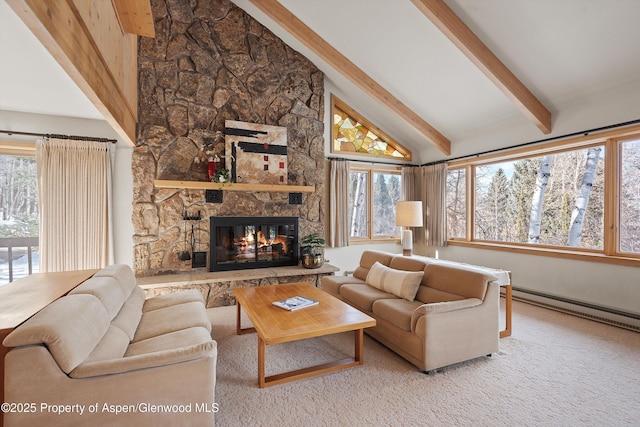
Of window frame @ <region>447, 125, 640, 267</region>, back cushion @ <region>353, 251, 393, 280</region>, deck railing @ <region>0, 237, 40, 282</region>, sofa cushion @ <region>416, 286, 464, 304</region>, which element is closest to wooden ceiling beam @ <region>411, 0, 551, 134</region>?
window frame @ <region>447, 125, 640, 267</region>

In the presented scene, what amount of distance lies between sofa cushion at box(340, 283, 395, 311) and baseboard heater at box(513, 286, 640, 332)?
7.82ft

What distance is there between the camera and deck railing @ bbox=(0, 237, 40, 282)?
365 centimetres

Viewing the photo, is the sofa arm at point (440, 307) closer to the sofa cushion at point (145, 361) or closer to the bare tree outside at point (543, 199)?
the sofa cushion at point (145, 361)

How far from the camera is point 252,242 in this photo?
4.57 metres

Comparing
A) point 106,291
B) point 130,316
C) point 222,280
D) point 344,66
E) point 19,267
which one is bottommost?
point 222,280

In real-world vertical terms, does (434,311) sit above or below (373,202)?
below

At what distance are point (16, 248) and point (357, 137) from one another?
5172 mm

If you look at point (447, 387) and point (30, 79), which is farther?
point (30, 79)

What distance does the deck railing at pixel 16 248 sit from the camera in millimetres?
3650

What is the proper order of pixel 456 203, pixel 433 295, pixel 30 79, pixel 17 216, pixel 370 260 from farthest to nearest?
pixel 456 203 → pixel 370 260 → pixel 17 216 → pixel 433 295 → pixel 30 79

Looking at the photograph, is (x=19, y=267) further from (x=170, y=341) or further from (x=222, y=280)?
(x=170, y=341)

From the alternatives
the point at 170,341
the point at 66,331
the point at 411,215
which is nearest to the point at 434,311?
the point at 170,341

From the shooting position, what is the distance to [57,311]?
159cm

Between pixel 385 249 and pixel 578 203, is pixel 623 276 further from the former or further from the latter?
pixel 385 249
